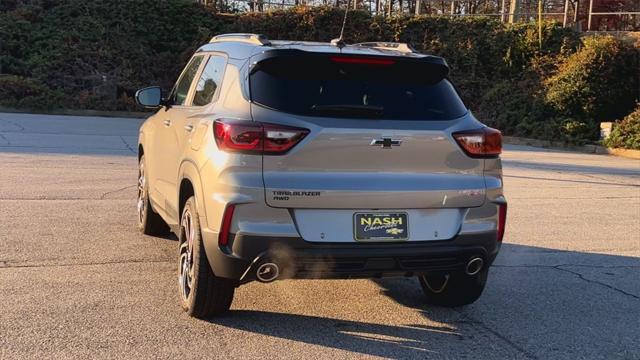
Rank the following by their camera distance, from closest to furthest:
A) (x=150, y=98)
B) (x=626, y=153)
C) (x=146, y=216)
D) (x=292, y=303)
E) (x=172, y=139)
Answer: (x=292, y=303)
(x=172, y=139)
(x=150, y=98)
(x=146, y=216)
(x=626, y=153)

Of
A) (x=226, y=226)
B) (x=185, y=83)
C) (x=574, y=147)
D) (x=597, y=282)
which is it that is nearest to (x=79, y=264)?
(x=185, y=83)

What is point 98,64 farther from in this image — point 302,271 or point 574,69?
point 302,271

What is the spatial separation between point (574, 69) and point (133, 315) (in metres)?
22.5

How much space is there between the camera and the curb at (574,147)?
67.2ft

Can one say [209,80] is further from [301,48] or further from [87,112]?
[87,112]

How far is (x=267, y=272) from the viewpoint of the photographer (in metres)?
4.03

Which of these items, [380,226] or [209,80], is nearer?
[380,226]

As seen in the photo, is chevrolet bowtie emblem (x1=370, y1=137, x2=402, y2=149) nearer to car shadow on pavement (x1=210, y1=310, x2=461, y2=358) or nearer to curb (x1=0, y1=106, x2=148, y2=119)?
car shadow on pavement (x1=210, y1=310, x2=461, y2=358)

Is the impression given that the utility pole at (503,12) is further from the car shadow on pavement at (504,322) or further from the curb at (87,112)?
the car shadow on pavement at (504,322)

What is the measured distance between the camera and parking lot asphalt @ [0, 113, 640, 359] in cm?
419

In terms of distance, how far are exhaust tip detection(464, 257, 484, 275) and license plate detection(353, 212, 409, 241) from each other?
0.50 metres

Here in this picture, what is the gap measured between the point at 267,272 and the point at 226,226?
372mm

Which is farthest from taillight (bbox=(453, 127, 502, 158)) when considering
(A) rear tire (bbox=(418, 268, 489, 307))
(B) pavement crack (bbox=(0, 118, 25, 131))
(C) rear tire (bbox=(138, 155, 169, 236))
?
(B) pavement crack (bbox=(0, 118, 25, 131))

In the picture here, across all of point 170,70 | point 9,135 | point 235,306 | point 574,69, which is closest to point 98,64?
point 170,70
